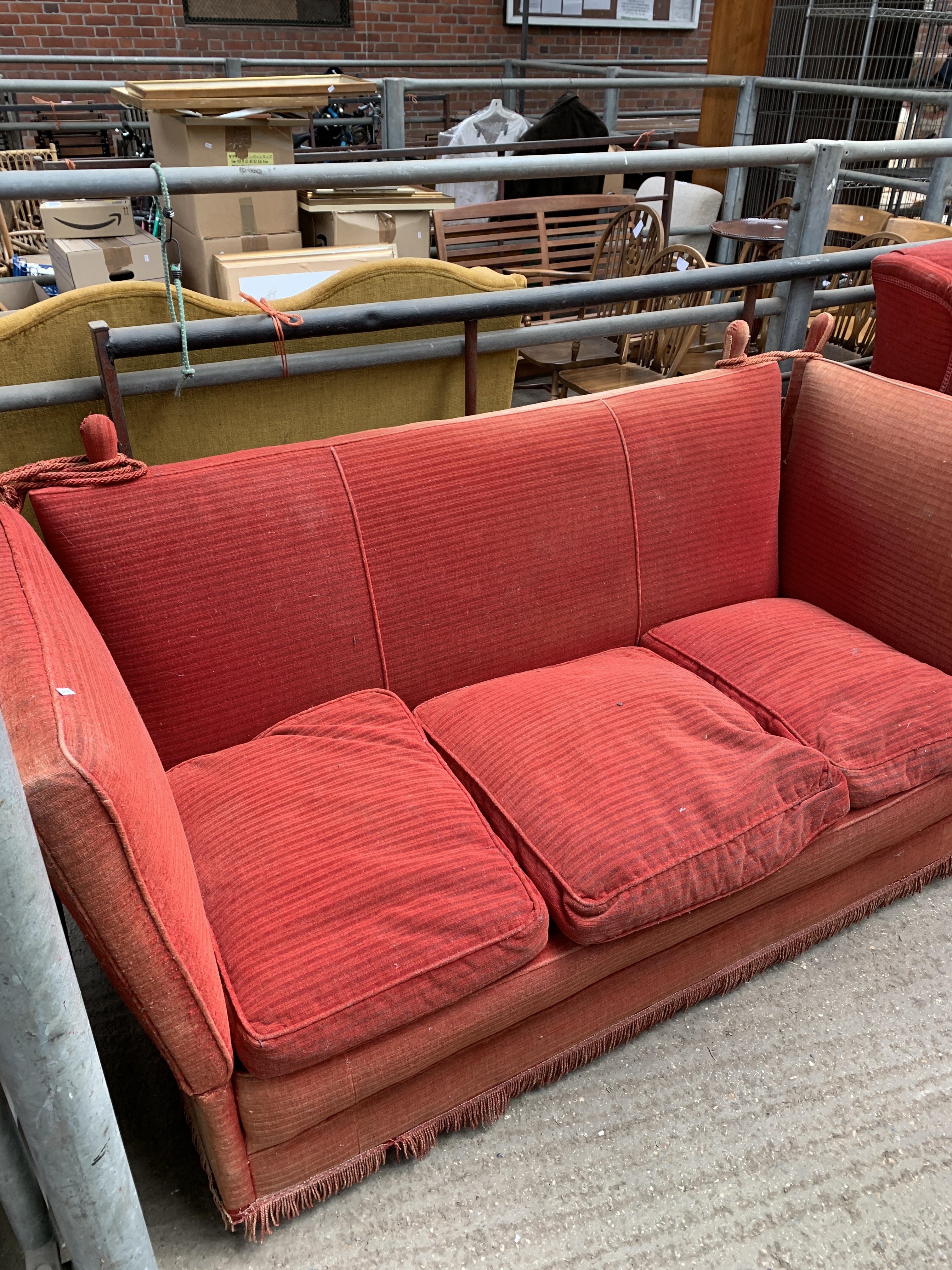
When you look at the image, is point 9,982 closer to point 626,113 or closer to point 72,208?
point 72,208

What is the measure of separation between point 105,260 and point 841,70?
5810mm

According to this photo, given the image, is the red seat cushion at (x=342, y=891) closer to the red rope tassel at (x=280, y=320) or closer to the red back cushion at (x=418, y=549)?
the red back cushion at (x=418, y=549)

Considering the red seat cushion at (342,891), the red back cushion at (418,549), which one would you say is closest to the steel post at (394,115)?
the red back cushion at (418,549)

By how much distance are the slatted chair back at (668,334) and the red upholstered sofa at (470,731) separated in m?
1.19

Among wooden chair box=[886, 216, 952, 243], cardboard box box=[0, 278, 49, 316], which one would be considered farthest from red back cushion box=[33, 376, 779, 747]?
wooden chair box=[886, 216, 952, 243]

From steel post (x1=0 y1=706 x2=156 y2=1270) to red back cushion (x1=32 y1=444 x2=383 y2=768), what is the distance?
1.98 feet

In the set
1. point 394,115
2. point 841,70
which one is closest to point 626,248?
point 394,115

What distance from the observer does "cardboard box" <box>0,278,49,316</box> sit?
287 centimetres

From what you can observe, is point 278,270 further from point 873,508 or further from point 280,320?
point 873,508

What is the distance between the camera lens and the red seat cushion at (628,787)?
1.31 m

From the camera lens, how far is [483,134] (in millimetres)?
6406

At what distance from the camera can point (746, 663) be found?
1739 millimetres

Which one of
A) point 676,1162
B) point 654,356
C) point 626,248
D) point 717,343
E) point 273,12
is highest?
point 273,12

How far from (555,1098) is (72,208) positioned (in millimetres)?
2424
